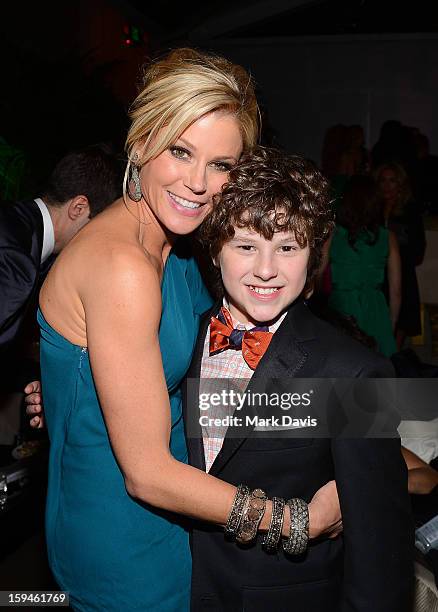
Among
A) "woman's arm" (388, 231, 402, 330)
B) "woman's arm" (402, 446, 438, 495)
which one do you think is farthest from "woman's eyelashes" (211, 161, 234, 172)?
"woman's arm" (388, 231, 402, 330)

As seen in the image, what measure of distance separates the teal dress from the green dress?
2706mm

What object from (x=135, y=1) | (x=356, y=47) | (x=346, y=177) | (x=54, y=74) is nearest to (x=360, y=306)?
(x=346, y=177)

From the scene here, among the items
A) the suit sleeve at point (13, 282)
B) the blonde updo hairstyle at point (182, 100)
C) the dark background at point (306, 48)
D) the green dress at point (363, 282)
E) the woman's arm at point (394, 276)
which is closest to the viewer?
the blonde updo hairstyle at point (182, 100)

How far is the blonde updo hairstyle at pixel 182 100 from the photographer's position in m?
1.42

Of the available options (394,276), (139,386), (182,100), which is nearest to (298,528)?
(139,386)

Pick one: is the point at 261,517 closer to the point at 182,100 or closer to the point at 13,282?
the point at 182,100

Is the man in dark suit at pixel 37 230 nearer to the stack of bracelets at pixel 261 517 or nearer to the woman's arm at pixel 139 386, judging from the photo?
the woman's arm at pixel 139 386

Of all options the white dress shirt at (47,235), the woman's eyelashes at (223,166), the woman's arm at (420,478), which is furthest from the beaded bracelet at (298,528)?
the white dress shirt at (47,235)

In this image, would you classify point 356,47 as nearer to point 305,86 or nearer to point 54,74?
point 305,86

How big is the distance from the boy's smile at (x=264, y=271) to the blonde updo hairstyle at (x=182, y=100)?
246mm

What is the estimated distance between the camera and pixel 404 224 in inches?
184

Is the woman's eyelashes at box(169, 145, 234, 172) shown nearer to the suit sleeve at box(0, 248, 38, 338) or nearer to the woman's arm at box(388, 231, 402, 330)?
the suit sleeve at box(0, 248, 38, 338)

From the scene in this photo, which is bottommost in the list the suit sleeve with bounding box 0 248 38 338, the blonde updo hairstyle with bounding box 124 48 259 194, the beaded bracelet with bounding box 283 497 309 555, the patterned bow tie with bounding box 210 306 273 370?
the beaded bracelet with bounding box 283 497 309 555

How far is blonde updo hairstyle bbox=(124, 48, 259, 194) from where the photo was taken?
1.42 metres
